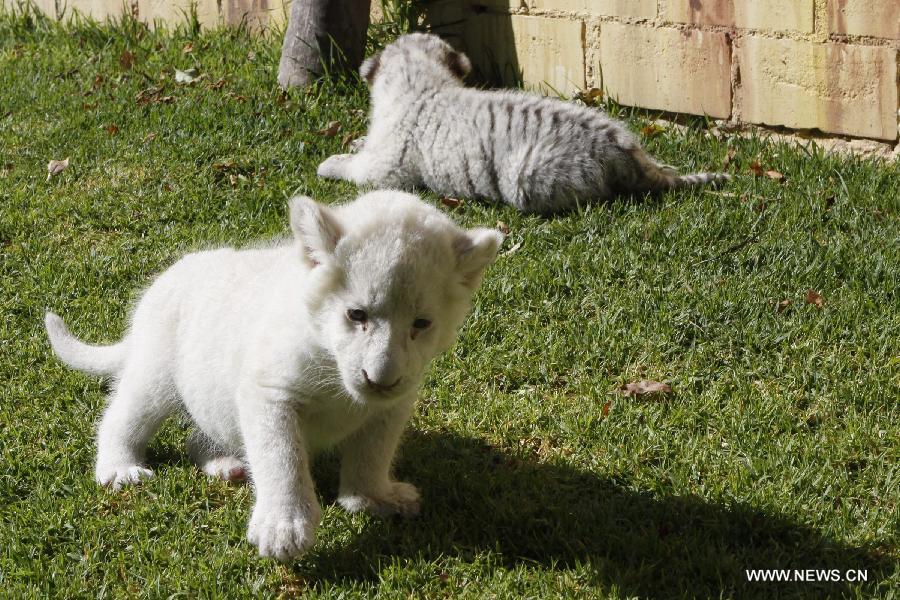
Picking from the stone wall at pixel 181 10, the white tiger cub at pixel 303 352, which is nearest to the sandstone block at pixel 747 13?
the stone wall at pixel 181 10

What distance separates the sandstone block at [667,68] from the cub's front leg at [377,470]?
406cm

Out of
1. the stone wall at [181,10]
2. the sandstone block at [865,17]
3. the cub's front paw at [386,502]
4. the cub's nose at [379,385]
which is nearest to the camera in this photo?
the cub's nose at [379,385]

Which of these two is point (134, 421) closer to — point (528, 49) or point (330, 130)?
point (330, 130)

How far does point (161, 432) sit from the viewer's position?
4.52 meters

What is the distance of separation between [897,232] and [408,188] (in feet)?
9.87

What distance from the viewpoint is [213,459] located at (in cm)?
420

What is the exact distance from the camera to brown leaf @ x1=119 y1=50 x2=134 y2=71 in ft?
28.6

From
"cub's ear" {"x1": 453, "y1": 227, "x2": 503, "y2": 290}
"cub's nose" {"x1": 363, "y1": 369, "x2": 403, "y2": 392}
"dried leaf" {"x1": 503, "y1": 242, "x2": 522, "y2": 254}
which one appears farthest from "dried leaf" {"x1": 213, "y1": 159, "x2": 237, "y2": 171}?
"cub's nose" {"x1": 363, "y1": 369, "x2": 403, "y2": 392}

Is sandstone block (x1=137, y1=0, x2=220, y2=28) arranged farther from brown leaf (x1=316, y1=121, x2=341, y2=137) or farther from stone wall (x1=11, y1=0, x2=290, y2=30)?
brown leaf (x1=316, y1=121, x2=341, y2=137)

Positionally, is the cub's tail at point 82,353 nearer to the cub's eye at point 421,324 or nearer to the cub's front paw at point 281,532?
the cub's front paw at point 281,532

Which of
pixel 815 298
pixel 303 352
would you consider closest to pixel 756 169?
pixel 815 298

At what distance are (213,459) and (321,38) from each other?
4392mm

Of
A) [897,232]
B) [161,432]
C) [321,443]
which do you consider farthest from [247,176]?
[897,232]

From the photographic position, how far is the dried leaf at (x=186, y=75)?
328 inches
